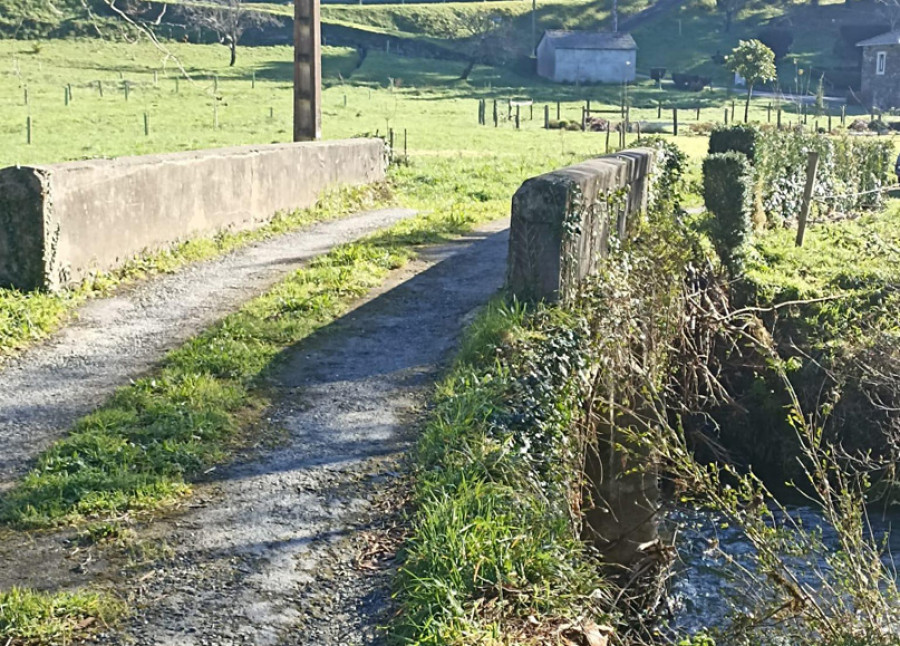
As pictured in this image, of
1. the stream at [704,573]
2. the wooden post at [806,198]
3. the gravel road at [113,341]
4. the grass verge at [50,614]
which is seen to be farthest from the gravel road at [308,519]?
the wooden post at [806,198]

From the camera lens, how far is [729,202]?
14.9m

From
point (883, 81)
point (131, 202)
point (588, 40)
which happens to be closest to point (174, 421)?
point (131, 202)

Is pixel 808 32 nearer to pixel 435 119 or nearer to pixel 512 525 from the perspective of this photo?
pixel 435 119

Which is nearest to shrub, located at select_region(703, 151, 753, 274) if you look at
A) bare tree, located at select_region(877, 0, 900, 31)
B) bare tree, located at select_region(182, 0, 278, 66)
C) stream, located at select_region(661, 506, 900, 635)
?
stream, located at select_region(661, 506, 900, 635)

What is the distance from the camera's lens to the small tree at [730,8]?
8456cm

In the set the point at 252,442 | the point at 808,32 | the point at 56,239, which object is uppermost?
the point at 808,32

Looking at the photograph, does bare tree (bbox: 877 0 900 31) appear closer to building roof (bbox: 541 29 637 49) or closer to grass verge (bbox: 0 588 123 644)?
building roof (bbox: 541 29 637 49)

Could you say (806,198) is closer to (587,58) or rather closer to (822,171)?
(822,171)

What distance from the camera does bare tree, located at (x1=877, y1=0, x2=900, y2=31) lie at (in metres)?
77.8

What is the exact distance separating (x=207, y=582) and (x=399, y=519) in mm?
1079

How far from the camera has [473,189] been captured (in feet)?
66.1

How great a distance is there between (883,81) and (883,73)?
478 millimetres

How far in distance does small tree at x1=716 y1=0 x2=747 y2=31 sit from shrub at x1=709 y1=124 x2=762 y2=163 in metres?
71.0

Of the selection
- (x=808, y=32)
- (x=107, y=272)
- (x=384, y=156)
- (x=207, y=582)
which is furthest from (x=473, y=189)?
(x=808, y=32)
